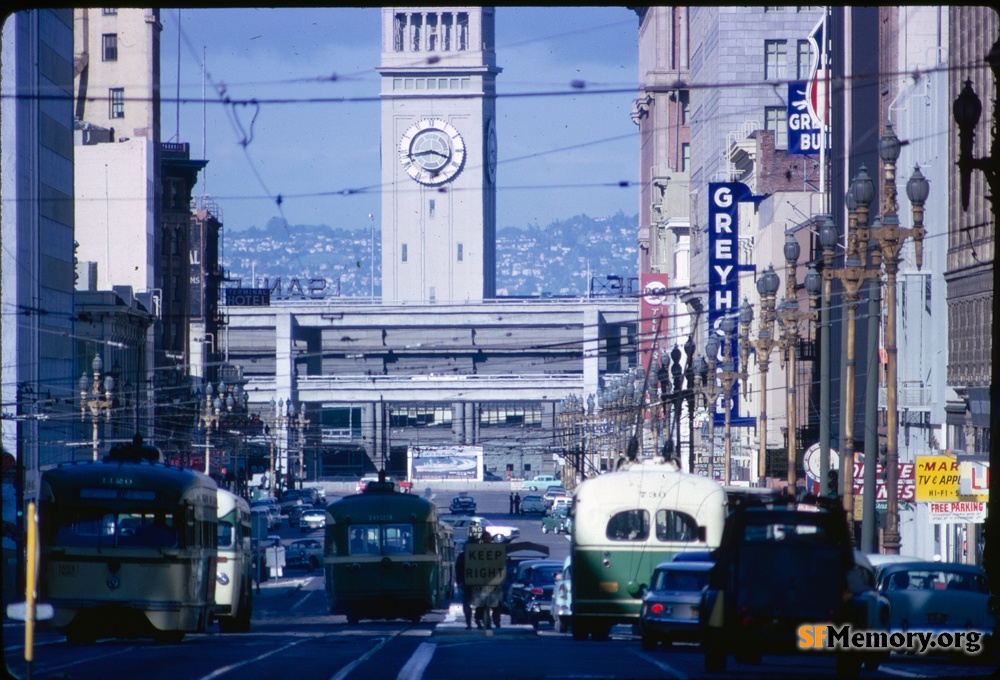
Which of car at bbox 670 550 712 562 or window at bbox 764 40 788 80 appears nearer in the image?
car at bbox 670 550 712 562

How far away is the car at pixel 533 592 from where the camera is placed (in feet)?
136

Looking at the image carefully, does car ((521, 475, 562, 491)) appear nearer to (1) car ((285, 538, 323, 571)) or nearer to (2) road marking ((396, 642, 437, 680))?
(1) car ((285, 538, 323, 571))

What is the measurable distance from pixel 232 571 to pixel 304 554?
3725 cm

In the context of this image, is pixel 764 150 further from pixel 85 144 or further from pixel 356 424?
pixel 356 424

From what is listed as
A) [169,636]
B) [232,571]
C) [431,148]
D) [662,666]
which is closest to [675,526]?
[169,636]

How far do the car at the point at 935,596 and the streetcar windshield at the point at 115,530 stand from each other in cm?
1047

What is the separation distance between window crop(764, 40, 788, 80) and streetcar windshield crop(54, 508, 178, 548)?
316 ft

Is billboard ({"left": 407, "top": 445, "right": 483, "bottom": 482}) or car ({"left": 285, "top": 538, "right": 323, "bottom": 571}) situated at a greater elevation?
billboard ({"left": 407, "top": 445, "right": 483, "bottom": 482})

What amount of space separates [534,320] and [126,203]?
172ft

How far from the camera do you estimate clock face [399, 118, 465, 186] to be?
17825 centimetres

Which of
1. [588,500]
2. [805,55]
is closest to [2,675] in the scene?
[588,500]

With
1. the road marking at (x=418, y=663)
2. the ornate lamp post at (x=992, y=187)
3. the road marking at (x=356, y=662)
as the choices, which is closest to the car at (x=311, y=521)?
the road marking at (x=356, y=662)

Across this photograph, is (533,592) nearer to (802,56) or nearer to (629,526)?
(629,526)

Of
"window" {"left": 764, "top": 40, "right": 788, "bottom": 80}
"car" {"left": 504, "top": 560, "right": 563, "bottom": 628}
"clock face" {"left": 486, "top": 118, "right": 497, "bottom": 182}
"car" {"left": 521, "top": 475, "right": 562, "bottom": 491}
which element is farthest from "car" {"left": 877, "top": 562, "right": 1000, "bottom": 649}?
"clock face" {"left": 486, "top": 118, "right": 497, "bottom": 182}
